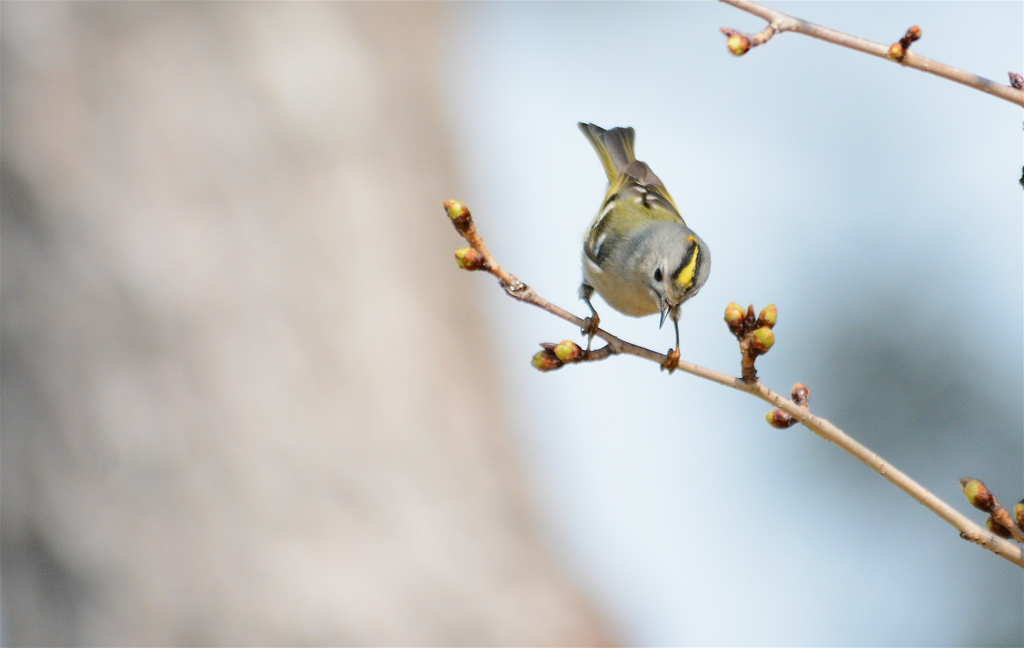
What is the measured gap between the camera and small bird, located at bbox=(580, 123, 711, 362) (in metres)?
3.02

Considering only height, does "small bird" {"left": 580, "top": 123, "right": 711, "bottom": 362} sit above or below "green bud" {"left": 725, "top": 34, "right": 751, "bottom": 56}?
above

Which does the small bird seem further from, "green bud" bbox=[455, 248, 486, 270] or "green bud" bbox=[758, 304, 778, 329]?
"green bud" bbox=[455, 248, 486, 270]

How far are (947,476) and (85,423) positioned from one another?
5.16 metres

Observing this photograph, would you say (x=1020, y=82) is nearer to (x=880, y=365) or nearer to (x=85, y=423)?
(x=85, y=423)

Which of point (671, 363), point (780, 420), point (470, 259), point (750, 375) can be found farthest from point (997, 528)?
point (470, 259)

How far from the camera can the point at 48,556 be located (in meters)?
3.18

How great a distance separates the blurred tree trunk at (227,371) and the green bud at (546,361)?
1.58m

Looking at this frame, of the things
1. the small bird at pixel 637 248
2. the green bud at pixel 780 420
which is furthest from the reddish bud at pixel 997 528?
the small bird at pixel 637 248

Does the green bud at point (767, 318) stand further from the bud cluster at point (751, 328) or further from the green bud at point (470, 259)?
the green bud at point (470, 259)

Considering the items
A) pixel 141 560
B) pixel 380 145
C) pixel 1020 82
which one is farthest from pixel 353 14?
pixel 1020 82

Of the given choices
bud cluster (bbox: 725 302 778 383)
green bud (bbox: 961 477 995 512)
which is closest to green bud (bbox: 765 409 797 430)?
bud cluster (bbox: 725 302 778 383)

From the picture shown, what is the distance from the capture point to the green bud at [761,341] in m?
1.92

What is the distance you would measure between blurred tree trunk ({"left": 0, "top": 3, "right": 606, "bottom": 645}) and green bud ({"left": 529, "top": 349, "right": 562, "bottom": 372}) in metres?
1.58

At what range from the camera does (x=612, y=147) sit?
4.27m
